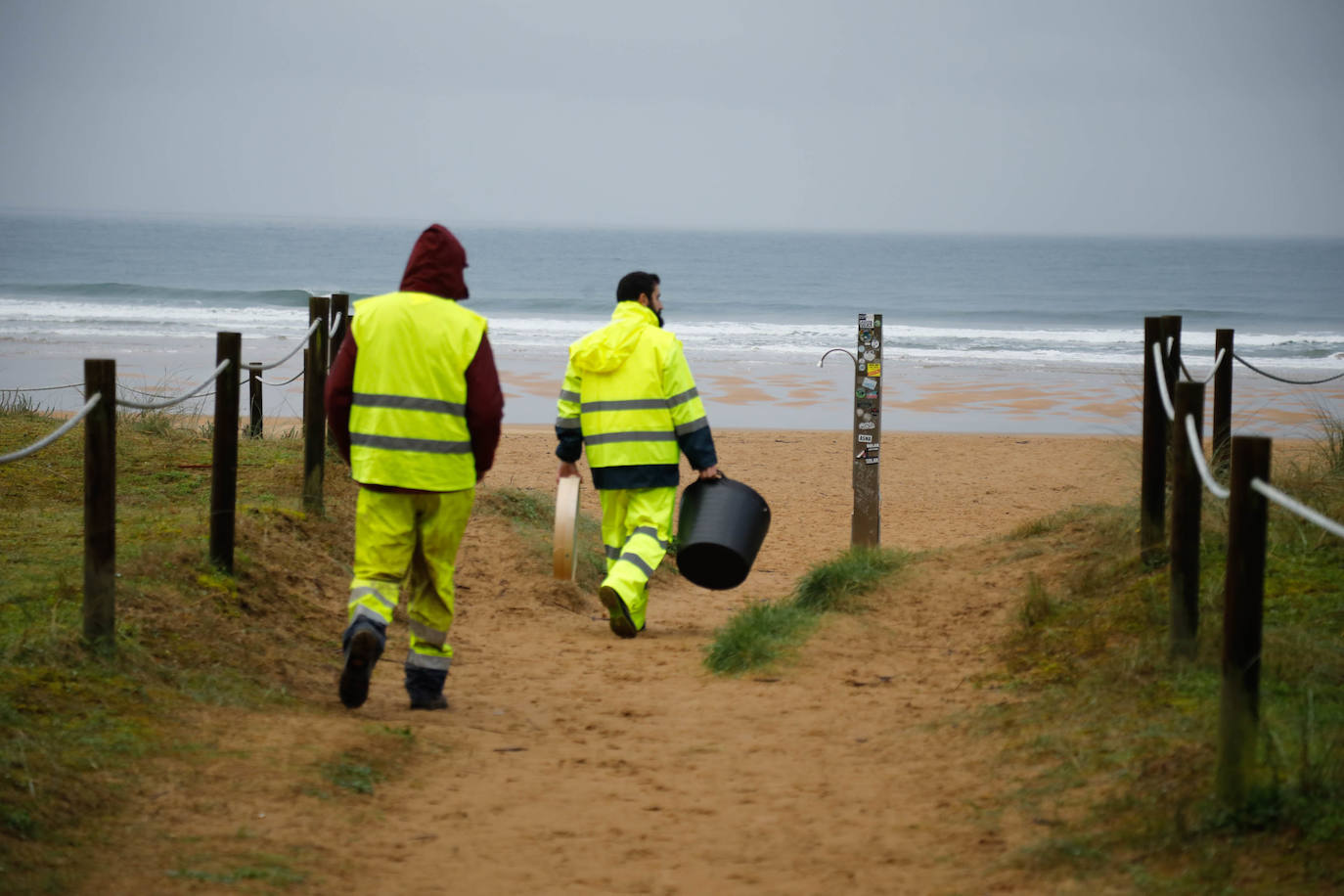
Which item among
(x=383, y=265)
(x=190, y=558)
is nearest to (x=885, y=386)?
(x=190, y=558)

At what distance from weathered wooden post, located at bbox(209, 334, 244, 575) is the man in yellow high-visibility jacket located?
5.29 feet

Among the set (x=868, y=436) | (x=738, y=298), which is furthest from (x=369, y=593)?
(x=738, y=298)

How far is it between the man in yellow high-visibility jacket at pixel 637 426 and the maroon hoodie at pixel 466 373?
1483 millimetres

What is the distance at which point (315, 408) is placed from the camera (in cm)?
729

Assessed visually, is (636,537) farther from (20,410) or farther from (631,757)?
(20,410)

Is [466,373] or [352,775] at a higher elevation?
[466,373]

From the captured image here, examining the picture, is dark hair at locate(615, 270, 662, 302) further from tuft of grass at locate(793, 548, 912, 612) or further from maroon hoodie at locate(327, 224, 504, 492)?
tuft of grass at locate(793, 548, 912, 612)

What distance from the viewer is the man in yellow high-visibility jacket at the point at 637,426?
6.52 meters

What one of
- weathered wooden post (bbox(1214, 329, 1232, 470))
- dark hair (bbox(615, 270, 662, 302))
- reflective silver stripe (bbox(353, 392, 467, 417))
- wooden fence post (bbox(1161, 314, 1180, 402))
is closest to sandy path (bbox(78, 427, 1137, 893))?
reflective silver stripe (bbox(353, 392, 467, 417))

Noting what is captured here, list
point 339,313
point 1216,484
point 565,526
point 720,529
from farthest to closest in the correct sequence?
point 339,313
point 565,526
point 720,529
point 1216,484

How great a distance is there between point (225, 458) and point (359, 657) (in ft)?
5.10

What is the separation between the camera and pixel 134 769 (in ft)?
12.8

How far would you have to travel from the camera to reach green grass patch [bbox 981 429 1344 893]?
321cm

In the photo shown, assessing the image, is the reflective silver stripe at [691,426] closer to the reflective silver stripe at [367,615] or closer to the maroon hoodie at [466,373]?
the maroon hoodie at [466,373]
